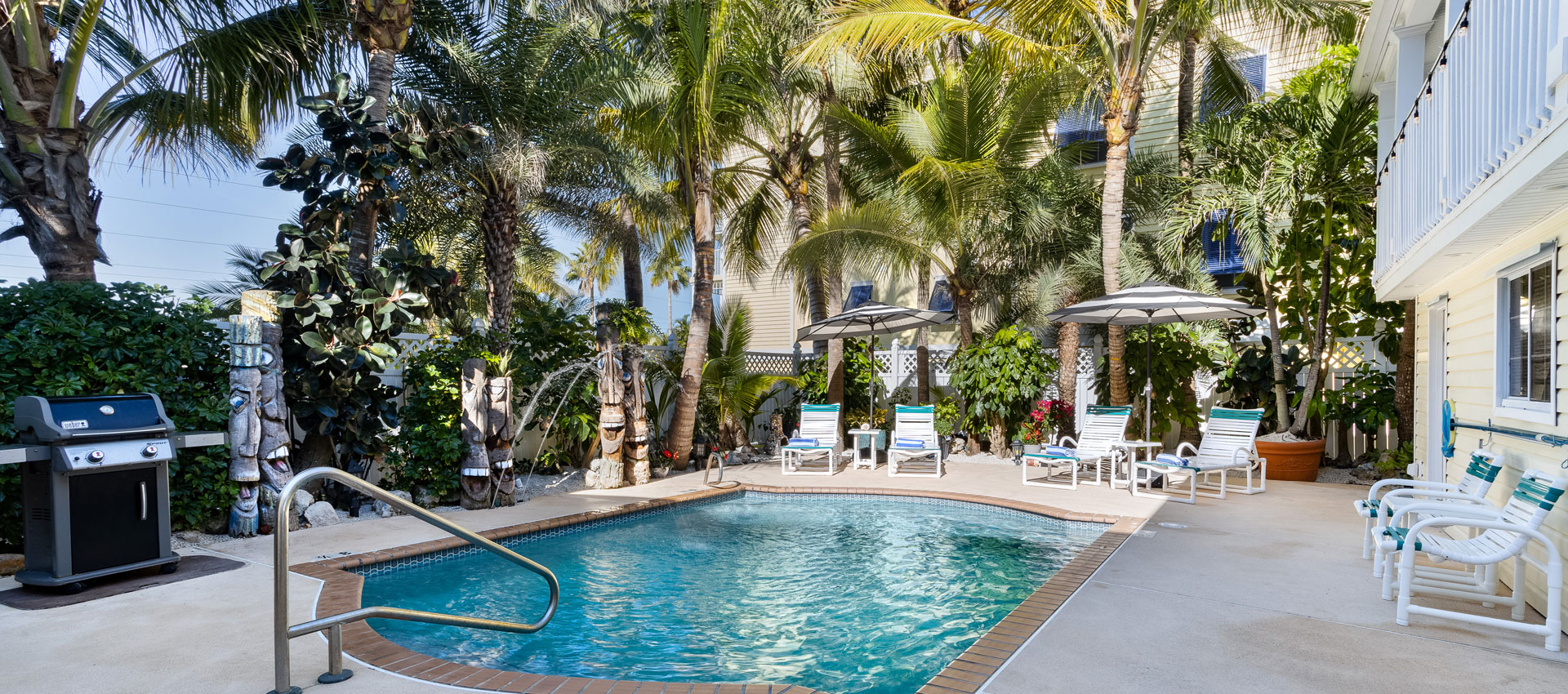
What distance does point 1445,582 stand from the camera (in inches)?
198

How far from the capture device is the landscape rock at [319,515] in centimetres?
719

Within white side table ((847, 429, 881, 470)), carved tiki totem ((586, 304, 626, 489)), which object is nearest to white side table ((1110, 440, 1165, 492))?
white side table ((847, 429, 881, 470))

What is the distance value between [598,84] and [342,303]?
4216 mm

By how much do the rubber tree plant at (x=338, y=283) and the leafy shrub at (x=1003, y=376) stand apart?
24.2 ft

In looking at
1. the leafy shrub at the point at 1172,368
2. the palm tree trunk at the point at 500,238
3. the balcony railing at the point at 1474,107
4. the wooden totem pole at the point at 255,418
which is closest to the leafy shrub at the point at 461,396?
the palm tree trunk at the point at 500,238

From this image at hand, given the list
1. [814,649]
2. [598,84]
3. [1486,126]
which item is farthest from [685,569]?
[598,84]

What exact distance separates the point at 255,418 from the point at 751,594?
4.24 m

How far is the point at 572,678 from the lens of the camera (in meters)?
3.71

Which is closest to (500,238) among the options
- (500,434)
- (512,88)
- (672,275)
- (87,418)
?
(512,88)

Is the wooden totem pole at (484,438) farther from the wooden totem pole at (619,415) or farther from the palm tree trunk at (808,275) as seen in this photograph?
the palm tree trunk at (808,275)

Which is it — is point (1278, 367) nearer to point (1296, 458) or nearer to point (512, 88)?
point (1296, 458)

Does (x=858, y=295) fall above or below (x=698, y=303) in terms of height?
above

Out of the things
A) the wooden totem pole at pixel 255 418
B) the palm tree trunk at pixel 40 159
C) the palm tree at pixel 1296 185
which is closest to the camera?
the palm tree trunk at pixel 40 159

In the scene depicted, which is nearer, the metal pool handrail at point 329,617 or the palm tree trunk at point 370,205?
the metal pool handrail at point 329,617
